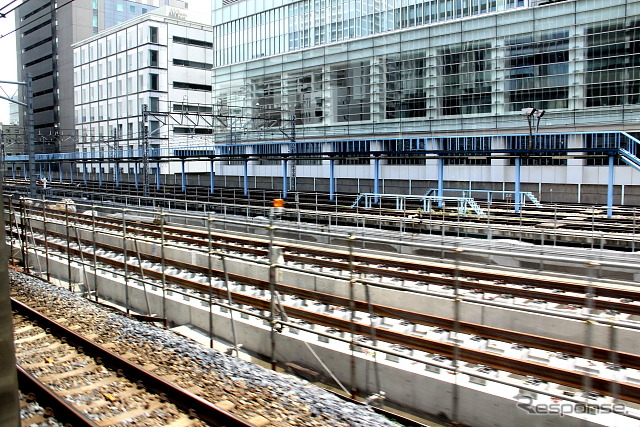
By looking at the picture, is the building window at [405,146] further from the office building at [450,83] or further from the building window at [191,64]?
the building window at [191,64]

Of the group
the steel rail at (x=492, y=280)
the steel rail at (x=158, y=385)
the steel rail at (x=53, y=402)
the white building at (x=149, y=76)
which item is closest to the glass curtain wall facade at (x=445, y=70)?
the white building at (x=149, y=76)

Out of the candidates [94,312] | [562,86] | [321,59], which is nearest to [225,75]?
[321,59]

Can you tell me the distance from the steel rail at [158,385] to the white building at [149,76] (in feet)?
208

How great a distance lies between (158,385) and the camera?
7137mm

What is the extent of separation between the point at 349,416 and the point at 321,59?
5246 centimetres

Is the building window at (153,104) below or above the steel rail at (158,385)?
above

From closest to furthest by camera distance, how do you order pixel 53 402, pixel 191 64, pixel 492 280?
pixel 53 402
pixel 492 280
pixel 191 64

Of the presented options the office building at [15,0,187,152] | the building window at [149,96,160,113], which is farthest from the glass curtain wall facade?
the office building at [15,0,187,152]

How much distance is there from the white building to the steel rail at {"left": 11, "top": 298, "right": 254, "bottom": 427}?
63.4 m

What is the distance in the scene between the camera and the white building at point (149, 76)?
243 ft

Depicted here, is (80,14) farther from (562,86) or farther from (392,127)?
(562,86)

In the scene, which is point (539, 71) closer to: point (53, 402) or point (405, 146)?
point (405, 146)

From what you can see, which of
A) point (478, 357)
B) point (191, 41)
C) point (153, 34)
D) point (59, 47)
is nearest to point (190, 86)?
point (191, 41)

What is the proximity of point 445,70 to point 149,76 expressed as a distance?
45.0m
